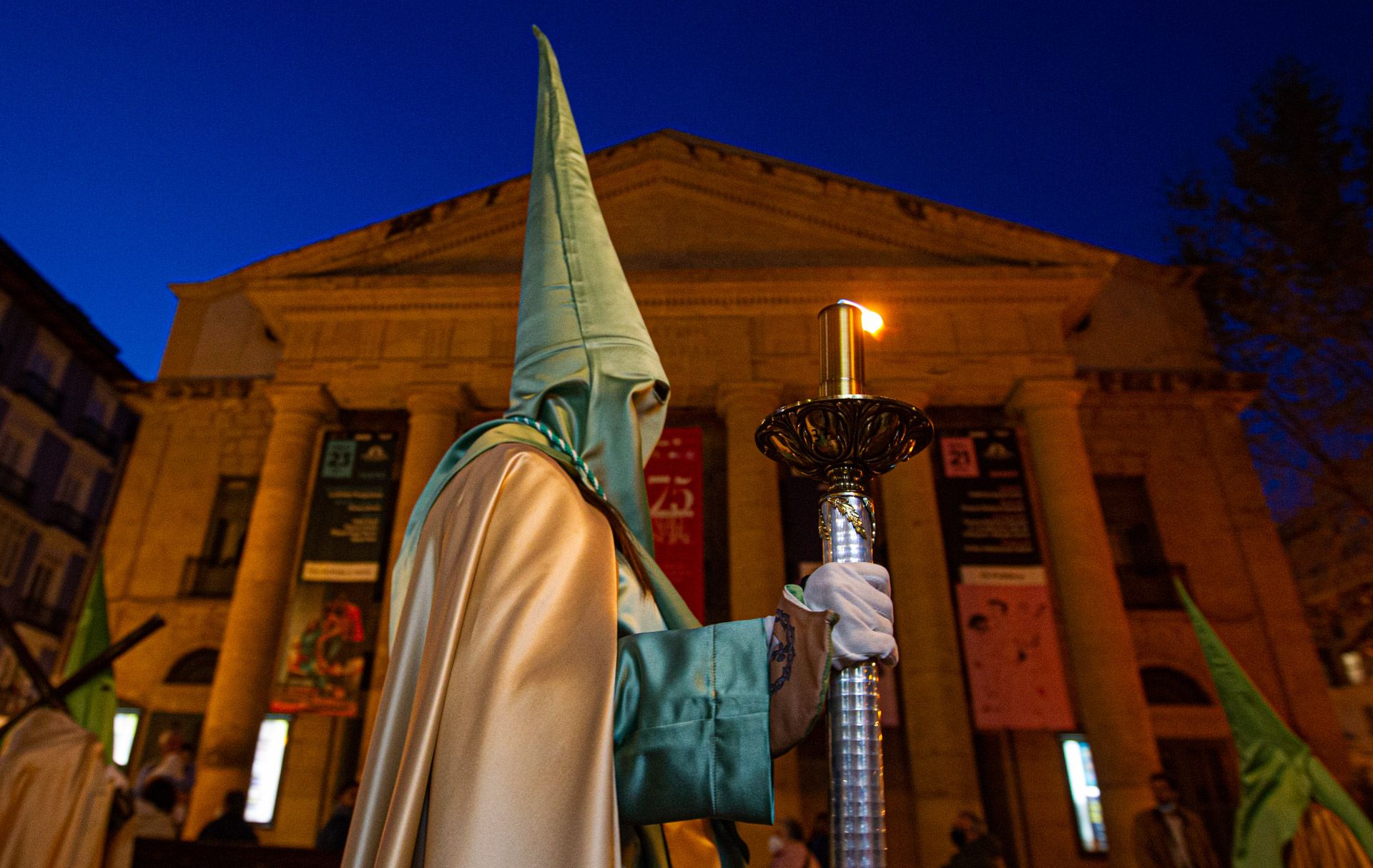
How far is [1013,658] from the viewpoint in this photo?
12.3 m

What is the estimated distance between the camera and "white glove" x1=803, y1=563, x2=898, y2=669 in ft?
4.10

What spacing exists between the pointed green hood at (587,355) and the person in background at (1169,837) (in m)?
7.91

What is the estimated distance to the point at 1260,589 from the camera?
50.2ft

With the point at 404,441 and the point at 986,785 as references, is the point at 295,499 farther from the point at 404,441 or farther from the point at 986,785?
the point at 986,785

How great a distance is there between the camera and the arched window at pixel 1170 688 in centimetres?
1492

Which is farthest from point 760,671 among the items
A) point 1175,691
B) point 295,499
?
point 1175,691

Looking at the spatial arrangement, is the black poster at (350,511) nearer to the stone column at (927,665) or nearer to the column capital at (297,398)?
the column capital at (297,398)

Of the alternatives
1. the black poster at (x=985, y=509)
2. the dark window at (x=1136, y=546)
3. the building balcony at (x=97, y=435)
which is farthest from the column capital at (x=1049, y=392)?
the building balcony at (x=97, y=435)

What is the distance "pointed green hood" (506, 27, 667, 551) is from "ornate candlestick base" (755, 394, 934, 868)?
287 millimetres

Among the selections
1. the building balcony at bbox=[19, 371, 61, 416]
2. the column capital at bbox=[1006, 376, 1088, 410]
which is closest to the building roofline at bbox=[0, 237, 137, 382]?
the building balcony at bbox=[19, 371, 61, 416]

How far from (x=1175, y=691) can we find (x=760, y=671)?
1646cm

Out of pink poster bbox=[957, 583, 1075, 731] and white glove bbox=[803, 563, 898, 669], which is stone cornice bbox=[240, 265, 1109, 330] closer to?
pink poster bbox=[957, 583, 1075, 731]

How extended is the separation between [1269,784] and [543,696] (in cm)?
671

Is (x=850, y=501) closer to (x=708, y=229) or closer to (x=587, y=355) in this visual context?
(x=587, y=355)
